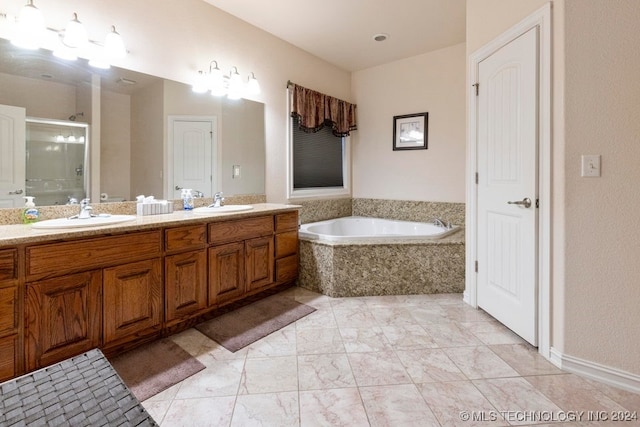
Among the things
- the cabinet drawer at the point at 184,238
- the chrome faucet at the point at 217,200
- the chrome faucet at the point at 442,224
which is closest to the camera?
the cabinet drawer at the point at 184,238

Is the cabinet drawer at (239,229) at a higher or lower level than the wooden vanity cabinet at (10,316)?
higher

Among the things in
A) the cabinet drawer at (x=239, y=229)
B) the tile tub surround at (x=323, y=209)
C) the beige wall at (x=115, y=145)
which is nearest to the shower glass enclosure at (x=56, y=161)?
the beige wall at (x=115, y=145)

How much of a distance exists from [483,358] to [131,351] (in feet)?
6.77

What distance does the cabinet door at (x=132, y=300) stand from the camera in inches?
69.2

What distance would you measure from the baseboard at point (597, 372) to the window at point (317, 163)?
8.81 ft

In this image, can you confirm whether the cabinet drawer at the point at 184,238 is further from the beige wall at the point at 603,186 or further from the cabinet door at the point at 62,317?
the beige wall at the point at 603,186

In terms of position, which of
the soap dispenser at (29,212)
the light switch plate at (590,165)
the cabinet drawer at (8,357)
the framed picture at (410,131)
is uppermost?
the framed picture at (410,131)

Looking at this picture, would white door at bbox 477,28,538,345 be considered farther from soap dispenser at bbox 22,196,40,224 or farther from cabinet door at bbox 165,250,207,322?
soap dispenser at bbox 22,196,40,224

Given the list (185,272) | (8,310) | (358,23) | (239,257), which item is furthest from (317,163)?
(8,310)

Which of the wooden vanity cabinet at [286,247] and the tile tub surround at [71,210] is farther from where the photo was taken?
the wooden vanity cabinet at [286,247]

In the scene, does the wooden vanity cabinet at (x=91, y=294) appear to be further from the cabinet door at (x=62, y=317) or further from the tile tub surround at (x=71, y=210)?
the tile tub surround at (x=71, y=210)

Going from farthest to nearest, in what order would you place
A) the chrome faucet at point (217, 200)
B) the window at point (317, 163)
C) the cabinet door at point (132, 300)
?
the window at point (317, 163) → the chrome faucet at point (217, 200) → the cabinet door at point (132, 300)

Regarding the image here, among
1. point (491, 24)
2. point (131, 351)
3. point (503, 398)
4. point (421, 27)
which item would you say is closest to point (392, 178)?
point (421, 27)

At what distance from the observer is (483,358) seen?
188 cm
